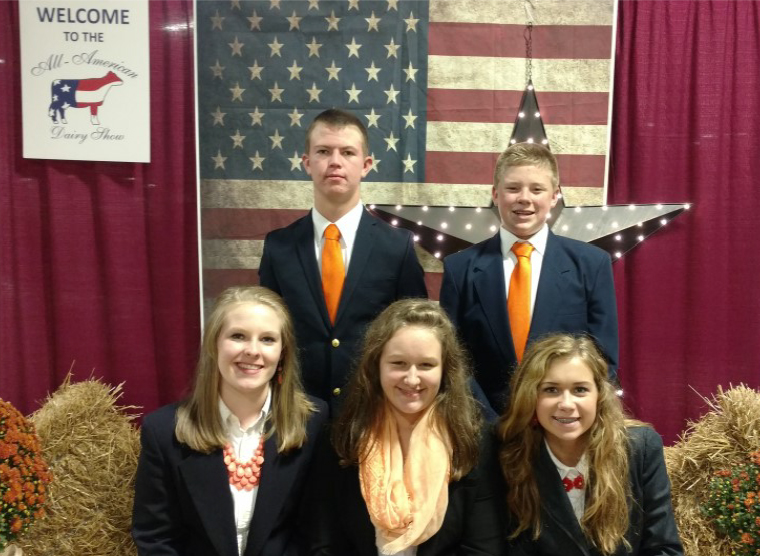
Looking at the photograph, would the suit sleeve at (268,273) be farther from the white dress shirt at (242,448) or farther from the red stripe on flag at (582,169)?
the red stripe on flag at (582,169)

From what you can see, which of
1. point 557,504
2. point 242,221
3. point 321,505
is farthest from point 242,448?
point 242,221

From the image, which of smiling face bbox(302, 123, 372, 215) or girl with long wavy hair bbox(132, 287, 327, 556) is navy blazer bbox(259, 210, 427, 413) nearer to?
smiling face bbox(302, 123, 372, 215)

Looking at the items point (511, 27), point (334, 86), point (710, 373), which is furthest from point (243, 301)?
point (710, 373)

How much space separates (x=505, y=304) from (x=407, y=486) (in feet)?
2.36

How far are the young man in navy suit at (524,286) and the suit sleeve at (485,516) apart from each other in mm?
304

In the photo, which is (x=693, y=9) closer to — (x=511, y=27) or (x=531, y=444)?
(x=511, y=27)

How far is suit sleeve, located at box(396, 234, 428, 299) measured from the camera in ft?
8.18

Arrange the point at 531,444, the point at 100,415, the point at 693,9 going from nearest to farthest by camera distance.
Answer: the point at 531,444
the point at 100,415
the point at 693,9

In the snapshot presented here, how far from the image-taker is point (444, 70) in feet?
10.7

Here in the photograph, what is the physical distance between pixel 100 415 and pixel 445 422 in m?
1.69

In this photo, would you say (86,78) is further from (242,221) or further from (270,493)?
(270,493)

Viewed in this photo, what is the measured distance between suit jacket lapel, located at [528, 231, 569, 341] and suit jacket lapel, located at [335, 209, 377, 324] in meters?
0.63

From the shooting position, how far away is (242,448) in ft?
7.01

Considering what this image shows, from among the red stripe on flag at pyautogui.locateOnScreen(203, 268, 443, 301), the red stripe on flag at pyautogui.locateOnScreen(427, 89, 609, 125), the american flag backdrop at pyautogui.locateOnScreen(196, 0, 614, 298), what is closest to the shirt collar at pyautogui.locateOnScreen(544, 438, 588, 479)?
the red stripe on flag at pyautogui.locateOnScreen(203, 268, 443, 301)
